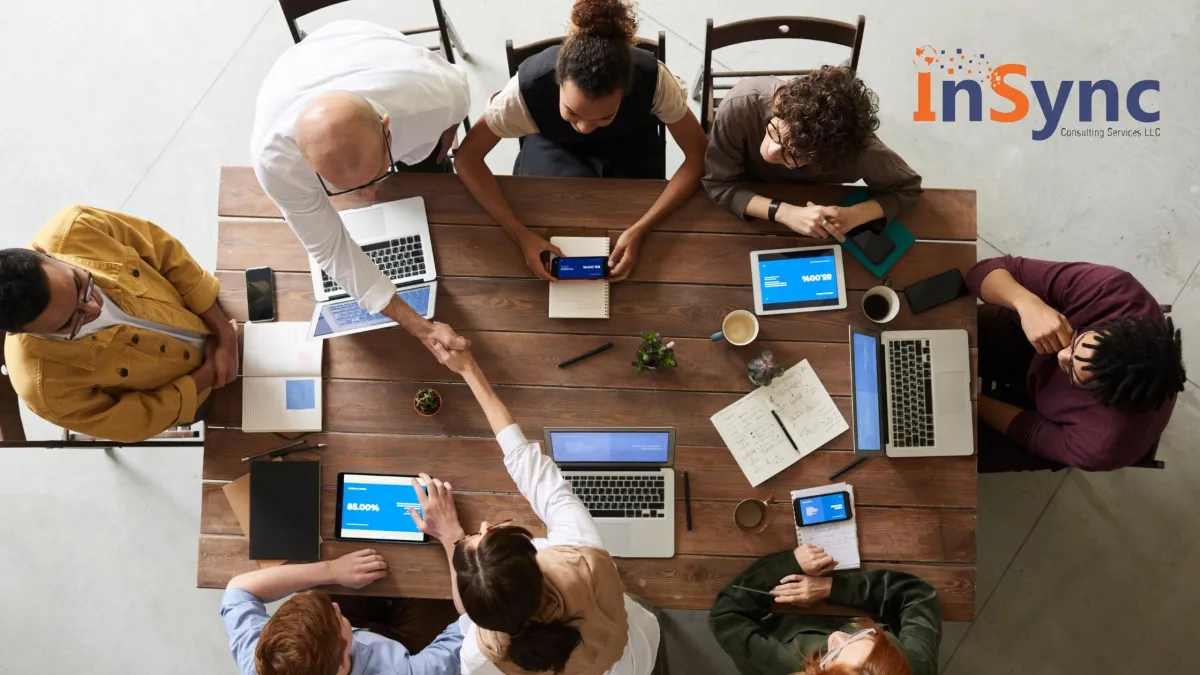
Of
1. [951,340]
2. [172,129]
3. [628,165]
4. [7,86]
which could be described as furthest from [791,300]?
[7,86]

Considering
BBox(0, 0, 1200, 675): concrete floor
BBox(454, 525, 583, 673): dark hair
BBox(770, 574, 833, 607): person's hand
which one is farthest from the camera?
BBox(0, 0, 1200, 675): concrete floor

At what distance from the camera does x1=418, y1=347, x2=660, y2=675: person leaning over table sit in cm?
151

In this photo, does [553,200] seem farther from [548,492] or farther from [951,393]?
[951,393]

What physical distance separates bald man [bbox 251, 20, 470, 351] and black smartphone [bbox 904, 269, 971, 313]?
1316 millimetres

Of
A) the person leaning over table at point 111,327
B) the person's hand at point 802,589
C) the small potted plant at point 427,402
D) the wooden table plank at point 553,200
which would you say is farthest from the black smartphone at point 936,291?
the person leaning over table at point 111,327

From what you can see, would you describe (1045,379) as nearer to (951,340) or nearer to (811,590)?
(951,340)

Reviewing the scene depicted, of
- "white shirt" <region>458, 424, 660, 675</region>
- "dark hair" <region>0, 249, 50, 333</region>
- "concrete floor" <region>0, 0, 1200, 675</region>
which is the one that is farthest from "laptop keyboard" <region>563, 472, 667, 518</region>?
"dark hair" <region>0, 249, 50, 333</region>

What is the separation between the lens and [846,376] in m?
2.11

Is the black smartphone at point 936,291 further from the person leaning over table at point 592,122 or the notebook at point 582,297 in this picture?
the notebook at point 582,297

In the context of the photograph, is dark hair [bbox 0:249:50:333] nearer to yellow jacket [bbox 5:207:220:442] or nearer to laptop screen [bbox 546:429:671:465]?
yellow jacket [bbox 5:207:220:442]

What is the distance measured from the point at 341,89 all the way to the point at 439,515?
45.6 inches

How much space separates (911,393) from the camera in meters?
2.09

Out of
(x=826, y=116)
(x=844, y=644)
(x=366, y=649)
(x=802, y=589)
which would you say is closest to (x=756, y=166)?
(x=826, y=116)

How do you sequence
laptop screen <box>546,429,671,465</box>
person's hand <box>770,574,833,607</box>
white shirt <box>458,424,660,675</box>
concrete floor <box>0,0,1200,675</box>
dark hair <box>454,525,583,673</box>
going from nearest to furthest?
1. dark hair <box>454,525,583,673</box>
2. white shirt <box>458,424,660,675</box>
3. person's hand <box>770,574,833,607</box>
4. laptop screen <box>546,429,671,465</box>
5. concrete floor <box>0,0,1200,675</box>
